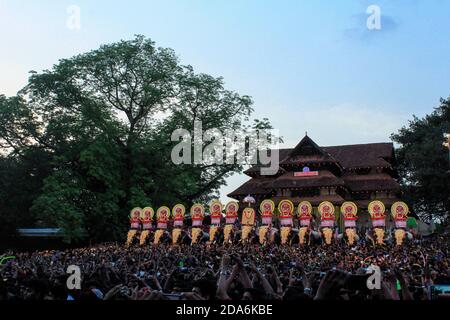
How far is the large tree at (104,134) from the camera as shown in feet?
126

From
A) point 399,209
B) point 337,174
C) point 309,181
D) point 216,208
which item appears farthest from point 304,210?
point 337,174

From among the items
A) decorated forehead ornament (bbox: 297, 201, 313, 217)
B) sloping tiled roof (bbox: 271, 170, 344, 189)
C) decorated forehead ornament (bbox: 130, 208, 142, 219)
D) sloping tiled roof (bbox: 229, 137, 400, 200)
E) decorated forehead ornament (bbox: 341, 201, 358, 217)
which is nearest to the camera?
decorated forehead ornament (bbox: 341, 201, 358, 217)

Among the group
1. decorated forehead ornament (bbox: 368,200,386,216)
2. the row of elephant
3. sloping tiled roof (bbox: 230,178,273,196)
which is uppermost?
sloping tiled roof (bbox: 230,178,273,196)

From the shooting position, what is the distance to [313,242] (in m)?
28.5

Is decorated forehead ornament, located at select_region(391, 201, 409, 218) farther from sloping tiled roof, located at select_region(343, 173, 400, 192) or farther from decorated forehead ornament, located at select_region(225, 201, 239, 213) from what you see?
sloping tiled roof, located at select_region(343, 173, 400, 192)

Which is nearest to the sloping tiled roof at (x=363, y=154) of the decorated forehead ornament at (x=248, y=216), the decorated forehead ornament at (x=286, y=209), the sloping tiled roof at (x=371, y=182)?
the sloping tiled roof at (x=371, y=182)

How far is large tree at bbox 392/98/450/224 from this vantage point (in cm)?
4206

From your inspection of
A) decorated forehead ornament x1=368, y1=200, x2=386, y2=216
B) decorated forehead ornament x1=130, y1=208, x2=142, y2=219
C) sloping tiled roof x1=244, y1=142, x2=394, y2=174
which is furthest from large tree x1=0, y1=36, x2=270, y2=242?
decorated forehead ornament x1=368, y1=200, x2=386, y2=216

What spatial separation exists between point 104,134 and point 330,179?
1794 centimetres

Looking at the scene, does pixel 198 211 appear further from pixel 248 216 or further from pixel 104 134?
pixel 104 134

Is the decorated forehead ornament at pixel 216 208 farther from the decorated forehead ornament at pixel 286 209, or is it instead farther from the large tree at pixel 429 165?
the large tree at pixel 429 165

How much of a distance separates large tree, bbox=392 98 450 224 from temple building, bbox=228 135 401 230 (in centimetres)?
193

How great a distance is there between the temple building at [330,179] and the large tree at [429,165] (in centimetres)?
193

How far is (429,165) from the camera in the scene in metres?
42.5
